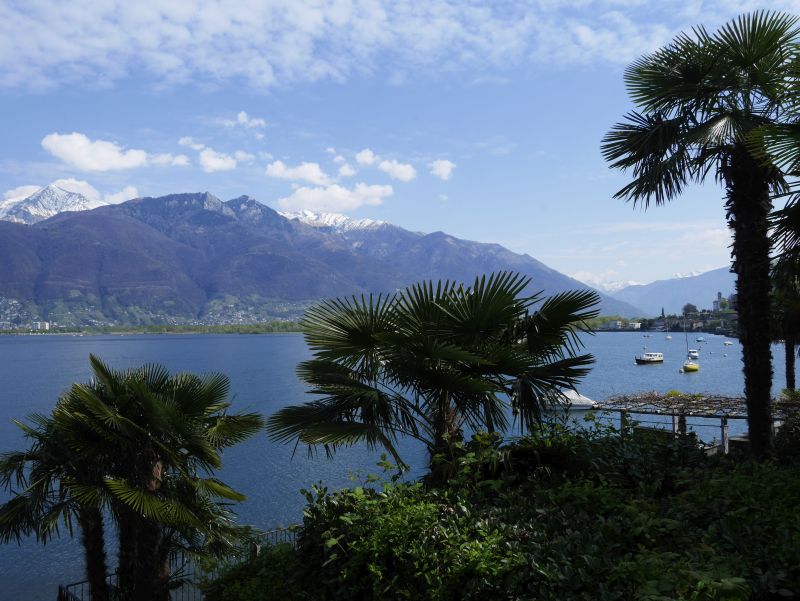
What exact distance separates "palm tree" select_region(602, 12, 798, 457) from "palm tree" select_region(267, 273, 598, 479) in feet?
12.0

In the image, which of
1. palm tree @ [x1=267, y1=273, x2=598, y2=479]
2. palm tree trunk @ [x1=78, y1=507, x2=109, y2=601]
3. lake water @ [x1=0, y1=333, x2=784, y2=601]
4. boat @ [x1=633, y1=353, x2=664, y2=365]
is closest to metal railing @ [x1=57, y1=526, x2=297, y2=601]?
palm tree trunk @ [x1=78, y1=507, x2=109, y2=601]

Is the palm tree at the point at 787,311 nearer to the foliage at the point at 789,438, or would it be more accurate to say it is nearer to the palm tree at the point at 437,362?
the foliage at the point at 789,438

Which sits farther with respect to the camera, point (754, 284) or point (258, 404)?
point (258, 404)

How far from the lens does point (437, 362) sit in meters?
6.39

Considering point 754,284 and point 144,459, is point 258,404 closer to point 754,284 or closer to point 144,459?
point 144,459

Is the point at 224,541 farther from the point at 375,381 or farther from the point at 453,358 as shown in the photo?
the point at 453,358

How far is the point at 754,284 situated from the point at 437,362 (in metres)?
5.28

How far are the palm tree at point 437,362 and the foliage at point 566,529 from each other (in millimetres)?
527

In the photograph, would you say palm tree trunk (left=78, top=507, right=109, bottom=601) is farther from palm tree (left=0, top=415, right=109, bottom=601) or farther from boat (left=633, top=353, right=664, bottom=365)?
boat (left=633, top=353, right=664, bottom=365)

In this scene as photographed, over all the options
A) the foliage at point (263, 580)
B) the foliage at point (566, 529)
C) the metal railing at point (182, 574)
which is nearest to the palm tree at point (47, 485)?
the metal railing at point (182, 574)

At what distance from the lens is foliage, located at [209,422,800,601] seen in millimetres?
3658

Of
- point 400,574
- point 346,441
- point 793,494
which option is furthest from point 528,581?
point 346,441

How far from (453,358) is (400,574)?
81.4 inches

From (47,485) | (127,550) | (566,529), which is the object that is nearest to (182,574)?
(127,550)
